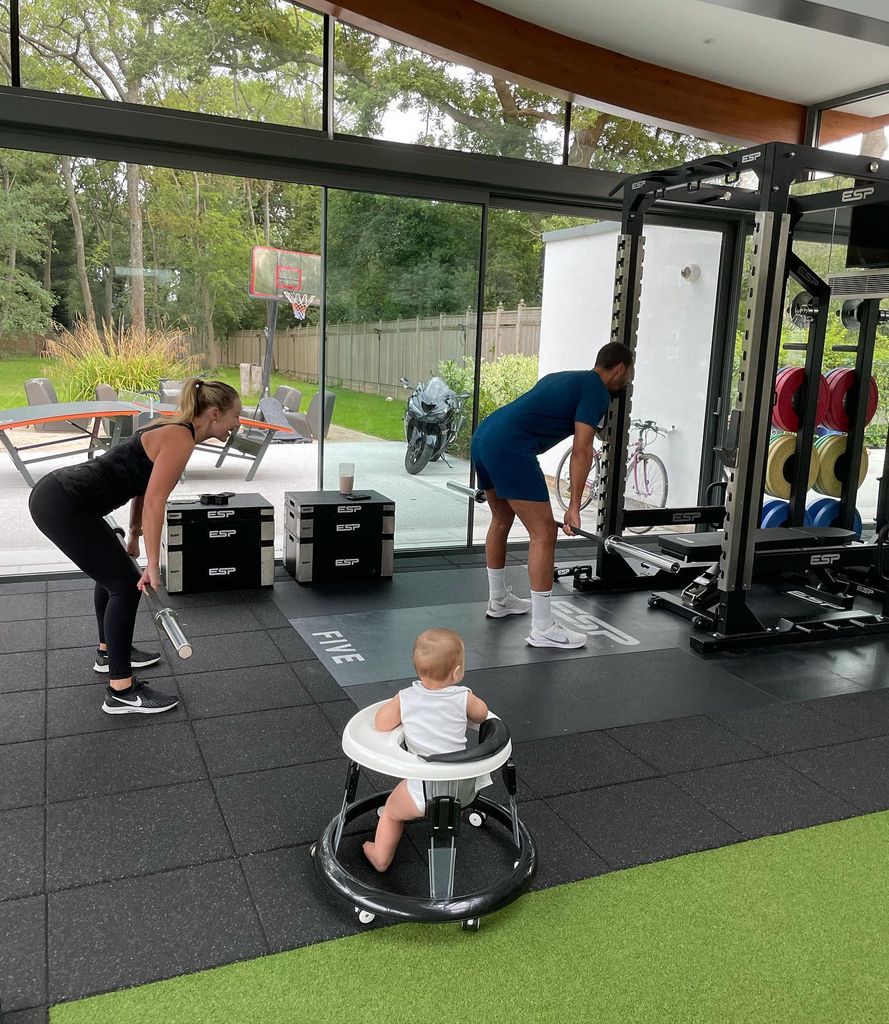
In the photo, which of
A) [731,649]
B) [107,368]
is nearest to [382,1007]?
[731,649]

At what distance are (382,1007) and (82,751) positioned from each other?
5.23 ft

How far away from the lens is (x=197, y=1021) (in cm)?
176

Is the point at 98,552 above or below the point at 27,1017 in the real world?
above

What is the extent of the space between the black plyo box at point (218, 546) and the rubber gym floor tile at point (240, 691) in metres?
1.22

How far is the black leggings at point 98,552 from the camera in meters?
2.97

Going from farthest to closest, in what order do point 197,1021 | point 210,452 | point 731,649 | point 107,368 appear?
point 210,452
point 107,368
point 731,649
point 197,1021

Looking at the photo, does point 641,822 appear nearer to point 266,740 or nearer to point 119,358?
point 266,740

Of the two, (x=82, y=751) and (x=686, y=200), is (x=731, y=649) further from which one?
(x=82, y=751)

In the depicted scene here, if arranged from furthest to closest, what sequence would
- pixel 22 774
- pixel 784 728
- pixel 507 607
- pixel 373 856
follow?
pixel 507 607 < pixel 784 728 < pixel 22 774 < pixel 373 856

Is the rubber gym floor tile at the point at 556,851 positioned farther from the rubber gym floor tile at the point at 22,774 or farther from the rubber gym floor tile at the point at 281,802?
the rubber gym floor tile at the point at 22,774

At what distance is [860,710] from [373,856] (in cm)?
231

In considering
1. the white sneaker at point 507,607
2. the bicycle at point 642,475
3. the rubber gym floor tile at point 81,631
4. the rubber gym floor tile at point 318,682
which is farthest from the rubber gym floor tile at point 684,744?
the bicycle at point 642,475

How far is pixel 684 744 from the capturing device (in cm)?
316

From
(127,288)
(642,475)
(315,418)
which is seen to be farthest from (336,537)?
(642,475)
